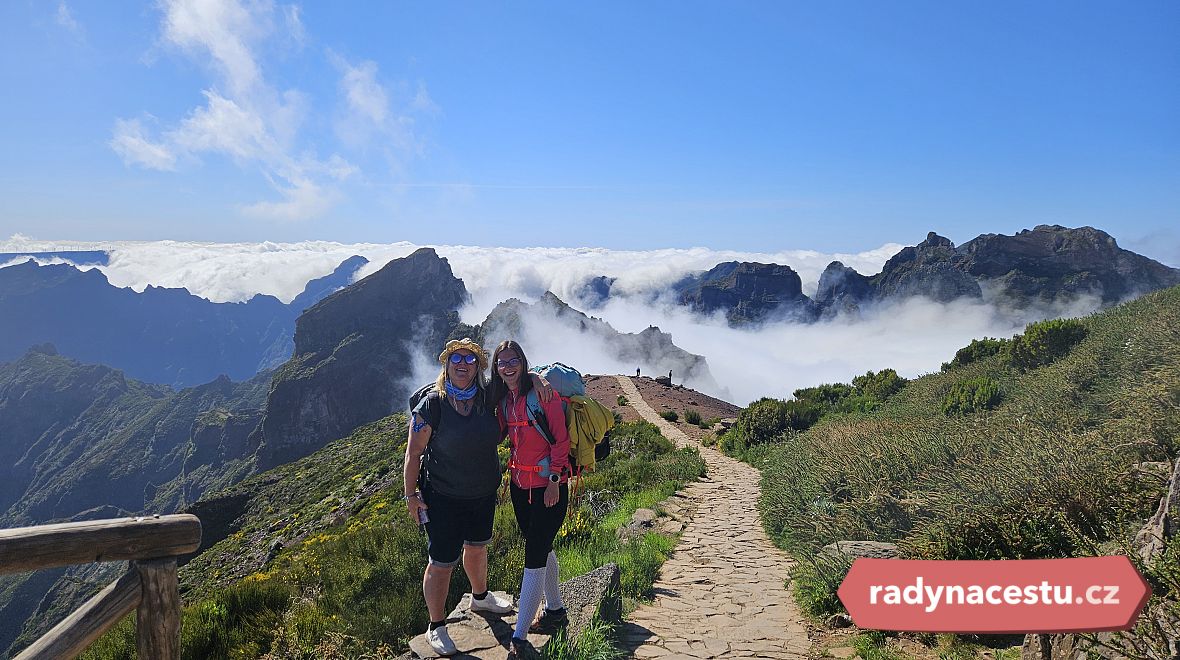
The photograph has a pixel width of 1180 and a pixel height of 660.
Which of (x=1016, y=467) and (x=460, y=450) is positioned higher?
(x=460, y=450)

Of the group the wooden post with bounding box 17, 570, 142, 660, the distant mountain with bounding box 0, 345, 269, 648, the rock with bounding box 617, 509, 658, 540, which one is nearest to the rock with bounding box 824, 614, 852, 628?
the rock with bounding box 617, 509, 658, 540

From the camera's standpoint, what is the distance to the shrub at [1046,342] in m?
12.9

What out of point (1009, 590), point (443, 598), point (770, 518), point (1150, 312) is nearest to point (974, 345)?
point (1150, 312)

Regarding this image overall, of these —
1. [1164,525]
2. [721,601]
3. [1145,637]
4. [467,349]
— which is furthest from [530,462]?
[1164,525]

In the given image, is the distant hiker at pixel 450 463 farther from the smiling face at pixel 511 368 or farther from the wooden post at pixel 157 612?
the wooden post at pixel 157 612

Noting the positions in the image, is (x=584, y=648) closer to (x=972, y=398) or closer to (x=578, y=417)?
(x=578, y=417)

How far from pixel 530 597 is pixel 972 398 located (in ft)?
34.8

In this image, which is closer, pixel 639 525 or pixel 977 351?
pixel 639 525

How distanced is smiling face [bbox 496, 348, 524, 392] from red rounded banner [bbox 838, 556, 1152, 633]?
2660mm

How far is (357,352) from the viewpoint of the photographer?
11988cm

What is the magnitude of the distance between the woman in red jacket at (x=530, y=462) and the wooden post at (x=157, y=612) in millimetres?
2004

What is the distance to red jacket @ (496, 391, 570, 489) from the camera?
399 cm

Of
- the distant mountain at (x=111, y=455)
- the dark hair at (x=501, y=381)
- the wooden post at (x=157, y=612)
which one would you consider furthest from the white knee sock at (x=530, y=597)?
the distant mountain at (x=111, y=455)

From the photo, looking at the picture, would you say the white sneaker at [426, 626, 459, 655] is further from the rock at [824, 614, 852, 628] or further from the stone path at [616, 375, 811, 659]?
the rock at [824, 614, 852, 628]
